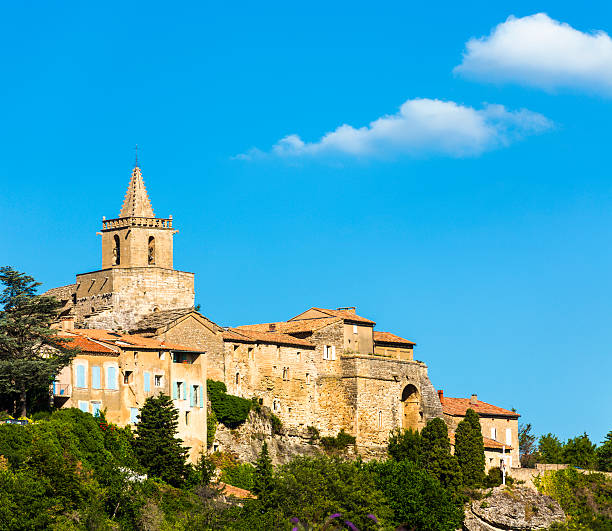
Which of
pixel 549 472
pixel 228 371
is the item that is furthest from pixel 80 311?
pixel 549 472

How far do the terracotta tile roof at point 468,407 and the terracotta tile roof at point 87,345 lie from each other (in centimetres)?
3002

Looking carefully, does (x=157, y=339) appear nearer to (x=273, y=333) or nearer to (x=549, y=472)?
(x=273, y=333)

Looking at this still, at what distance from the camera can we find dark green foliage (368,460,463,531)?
74.9 m

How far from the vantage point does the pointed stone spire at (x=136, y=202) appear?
82188mm

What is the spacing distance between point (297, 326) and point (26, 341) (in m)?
24.4

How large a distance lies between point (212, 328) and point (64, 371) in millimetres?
13026

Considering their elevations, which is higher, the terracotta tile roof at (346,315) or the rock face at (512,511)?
the terracotta tile roof at (346,315)

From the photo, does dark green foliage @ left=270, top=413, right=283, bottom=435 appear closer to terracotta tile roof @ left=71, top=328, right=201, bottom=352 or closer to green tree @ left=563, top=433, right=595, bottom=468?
terracotta tile roof @ left=71, top=328, right=201, bottom=352

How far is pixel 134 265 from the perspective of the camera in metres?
80.6

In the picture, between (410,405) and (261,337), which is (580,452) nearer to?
(410,405)

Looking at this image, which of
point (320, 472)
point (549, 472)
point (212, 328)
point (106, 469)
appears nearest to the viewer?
point (106, 469)

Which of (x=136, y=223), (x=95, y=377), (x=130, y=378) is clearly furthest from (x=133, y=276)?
(x=95, y=377)

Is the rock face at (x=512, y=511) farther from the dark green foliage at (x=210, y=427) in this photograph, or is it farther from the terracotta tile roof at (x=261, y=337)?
the dark green foliage at (x=210, y=427)

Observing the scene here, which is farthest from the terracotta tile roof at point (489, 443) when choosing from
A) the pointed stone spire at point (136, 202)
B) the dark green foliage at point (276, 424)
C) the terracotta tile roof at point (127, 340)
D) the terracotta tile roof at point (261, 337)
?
the pointed stone spire at point (136, 202)
